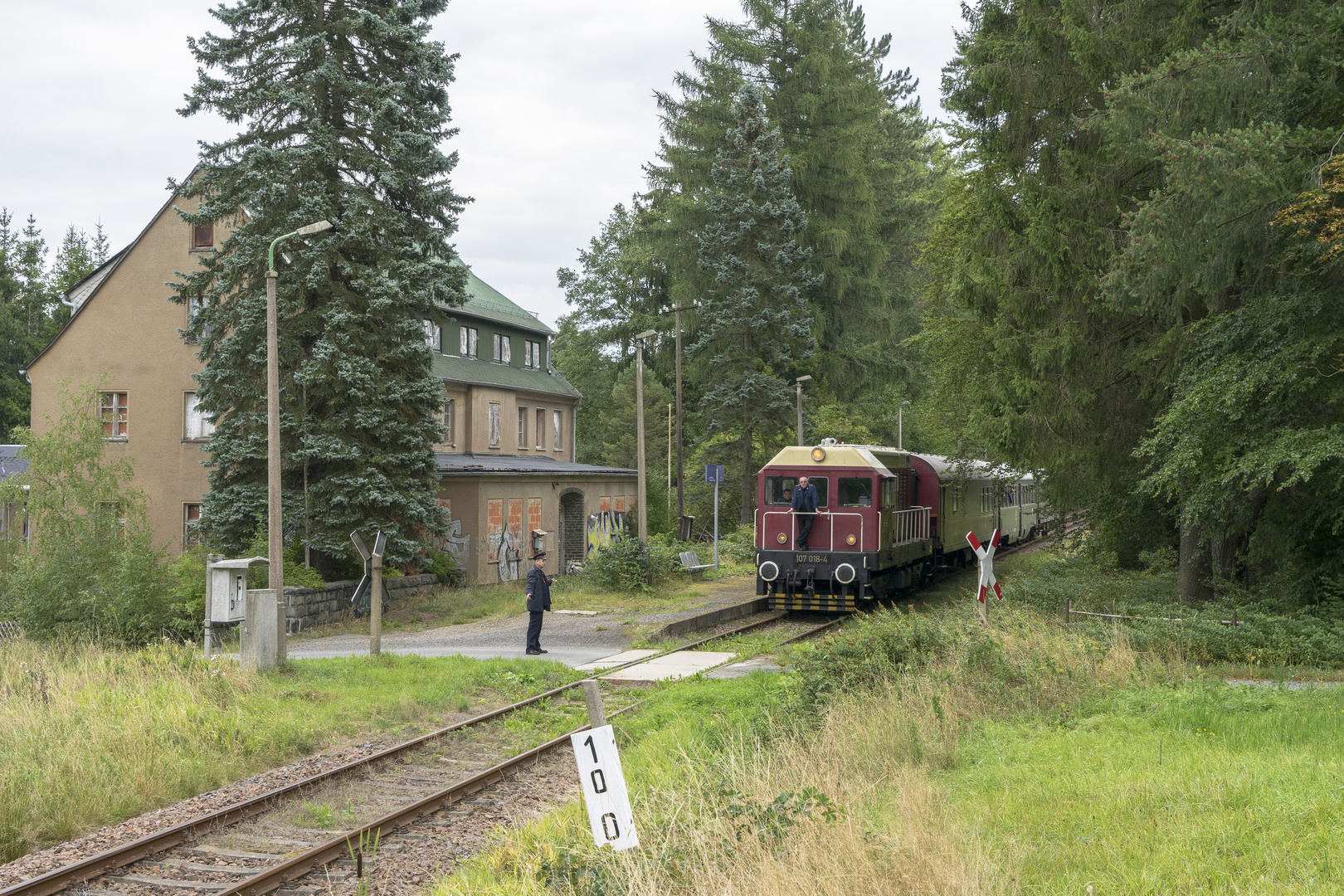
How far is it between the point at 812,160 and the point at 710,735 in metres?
37.6

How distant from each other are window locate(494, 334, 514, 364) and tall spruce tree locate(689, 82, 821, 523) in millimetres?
7582

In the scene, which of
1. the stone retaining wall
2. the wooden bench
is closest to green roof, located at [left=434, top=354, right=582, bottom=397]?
the stone retaining wall

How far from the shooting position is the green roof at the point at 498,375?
→ 36062mm

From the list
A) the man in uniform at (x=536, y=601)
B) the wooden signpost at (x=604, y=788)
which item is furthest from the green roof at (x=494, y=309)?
the wooden signpost at (x=604, y=788)

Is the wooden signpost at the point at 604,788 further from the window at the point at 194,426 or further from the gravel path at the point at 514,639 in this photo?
the window at the point at 194,426

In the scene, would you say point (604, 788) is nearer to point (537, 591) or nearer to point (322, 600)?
point (537, 591)

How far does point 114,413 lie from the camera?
103ft

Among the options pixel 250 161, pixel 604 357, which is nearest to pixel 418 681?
pixel 250 161

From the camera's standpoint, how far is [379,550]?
Result: 52.6 feet

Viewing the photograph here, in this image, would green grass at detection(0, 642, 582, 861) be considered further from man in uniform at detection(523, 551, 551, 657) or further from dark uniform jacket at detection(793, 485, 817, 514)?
dark uniform jacket at detection(793, 485, 817, 514)

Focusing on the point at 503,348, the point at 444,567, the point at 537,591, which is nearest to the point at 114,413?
the point at 444,567

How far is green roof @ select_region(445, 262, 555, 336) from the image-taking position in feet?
128

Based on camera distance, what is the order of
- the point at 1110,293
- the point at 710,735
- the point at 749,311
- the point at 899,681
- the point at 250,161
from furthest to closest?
the point at 749,311
the point at 250,161
the point at 1110,293
the point at 899,681
the point at 710,735

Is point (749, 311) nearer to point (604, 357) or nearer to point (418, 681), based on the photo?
point (604, 357)
